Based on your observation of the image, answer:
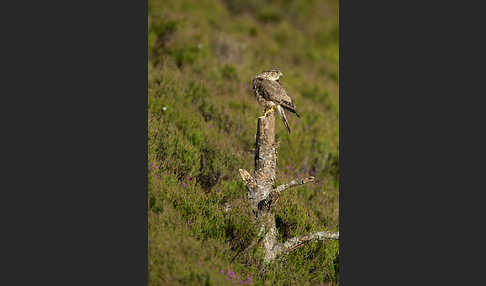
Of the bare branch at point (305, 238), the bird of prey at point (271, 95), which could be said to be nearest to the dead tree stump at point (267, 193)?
the bare branch at point (305, 238)

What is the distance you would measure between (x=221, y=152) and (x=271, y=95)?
1948 millimetres

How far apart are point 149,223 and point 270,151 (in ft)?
5.18

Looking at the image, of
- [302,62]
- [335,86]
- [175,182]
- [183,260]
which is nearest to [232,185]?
[175,182]

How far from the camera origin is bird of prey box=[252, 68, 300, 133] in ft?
17.5

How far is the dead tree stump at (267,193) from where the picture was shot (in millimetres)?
5344

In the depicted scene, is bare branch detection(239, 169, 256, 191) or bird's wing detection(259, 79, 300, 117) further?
bare branch detection(239, 169, 256, 191)

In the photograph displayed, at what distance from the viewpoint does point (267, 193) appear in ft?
17.7

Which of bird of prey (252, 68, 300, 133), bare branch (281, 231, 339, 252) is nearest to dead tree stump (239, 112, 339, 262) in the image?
bare branch (281, 231, 339, 252)

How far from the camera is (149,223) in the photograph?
477cm

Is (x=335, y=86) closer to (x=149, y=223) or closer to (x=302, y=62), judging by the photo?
(x=302, y=62)

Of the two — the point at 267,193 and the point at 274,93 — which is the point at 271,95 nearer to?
the point at 274,93

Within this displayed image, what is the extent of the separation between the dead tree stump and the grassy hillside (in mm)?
145

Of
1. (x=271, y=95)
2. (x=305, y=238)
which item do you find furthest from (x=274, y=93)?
(x=305, y=238)

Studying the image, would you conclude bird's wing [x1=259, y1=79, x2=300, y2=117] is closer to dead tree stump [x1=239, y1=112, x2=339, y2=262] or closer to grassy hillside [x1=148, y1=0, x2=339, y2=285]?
dead tree stump [x1=239, y1=112, x2=339, y2=262]
